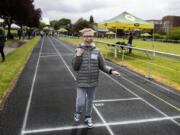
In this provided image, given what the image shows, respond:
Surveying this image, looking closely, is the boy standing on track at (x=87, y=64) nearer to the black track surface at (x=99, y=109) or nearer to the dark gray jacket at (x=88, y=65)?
the dark gray jacket at (x=88, y=65)

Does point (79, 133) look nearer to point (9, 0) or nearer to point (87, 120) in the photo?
point (87, 120)

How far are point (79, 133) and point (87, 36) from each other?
201cm

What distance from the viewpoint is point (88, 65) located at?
3.32 metres

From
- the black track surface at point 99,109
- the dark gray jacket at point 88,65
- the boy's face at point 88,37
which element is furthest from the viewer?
the black track surface at point 99,109

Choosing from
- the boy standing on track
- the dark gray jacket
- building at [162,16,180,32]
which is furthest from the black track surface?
building at [162,16,180,32]

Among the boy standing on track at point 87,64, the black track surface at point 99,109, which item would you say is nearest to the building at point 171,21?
the black track surface at point 99,109

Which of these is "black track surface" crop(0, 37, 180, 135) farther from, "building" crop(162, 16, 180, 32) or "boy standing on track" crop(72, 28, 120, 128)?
"building" crop(162, 16, 180, 32)

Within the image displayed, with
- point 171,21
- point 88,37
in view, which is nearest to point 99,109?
point 88,37

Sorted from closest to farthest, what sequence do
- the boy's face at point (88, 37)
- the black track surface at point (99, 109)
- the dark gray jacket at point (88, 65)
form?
1. the boy's face at point (88, 37)
2. the dark gray jacket at point (88, 65)
3. the black track surface at point (99, 109)

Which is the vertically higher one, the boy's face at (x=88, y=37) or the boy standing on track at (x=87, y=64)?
the boy's face at (x=88, y=37)

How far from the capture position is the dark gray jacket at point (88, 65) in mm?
3270

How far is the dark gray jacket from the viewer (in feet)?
10.7

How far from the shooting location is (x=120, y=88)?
657 centimetres

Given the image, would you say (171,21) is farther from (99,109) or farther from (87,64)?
(87,64)
